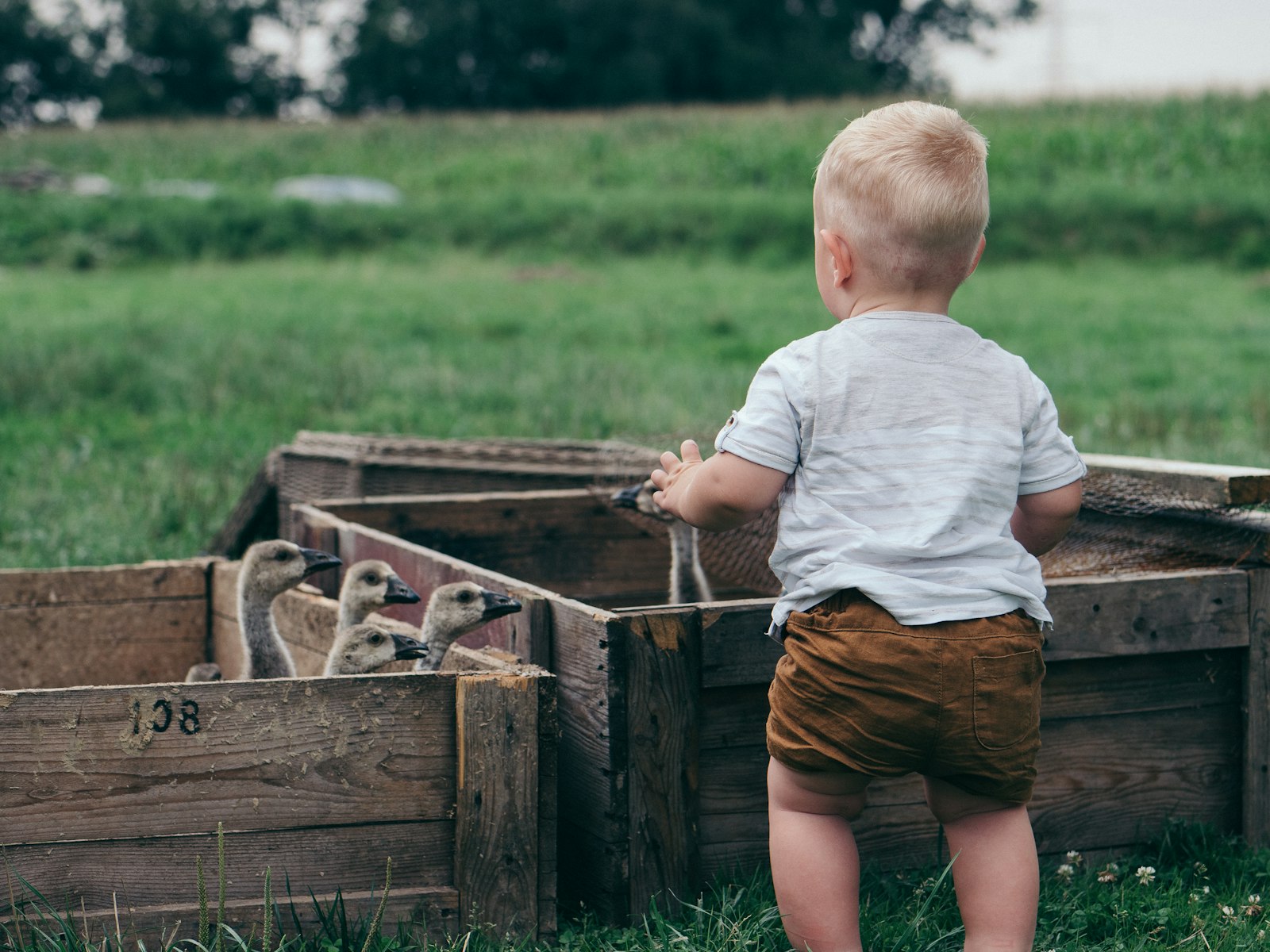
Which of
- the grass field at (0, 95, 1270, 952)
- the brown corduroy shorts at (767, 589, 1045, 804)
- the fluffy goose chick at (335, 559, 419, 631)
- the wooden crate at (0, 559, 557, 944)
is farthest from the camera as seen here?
the fluffy goose chick at (335, 559, 419, 631)

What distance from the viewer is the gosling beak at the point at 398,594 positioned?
3340 mm

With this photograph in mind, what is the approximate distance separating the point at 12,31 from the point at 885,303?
53618 mm

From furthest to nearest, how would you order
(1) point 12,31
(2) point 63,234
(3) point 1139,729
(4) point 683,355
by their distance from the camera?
(1) point 12,31
(2) point 63,234
(4) point 683,355
(3) point 1139,729

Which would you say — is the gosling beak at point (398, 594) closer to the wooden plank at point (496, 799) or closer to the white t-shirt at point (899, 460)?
the wooden plank at point (496, 799)

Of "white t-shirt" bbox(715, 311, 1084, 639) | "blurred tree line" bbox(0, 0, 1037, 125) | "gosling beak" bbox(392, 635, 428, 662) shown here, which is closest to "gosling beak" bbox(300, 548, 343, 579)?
"gosling beak" bbox(392, 635, 428, 662)

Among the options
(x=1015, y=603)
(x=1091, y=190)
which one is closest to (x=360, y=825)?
(x=1015, y=603)

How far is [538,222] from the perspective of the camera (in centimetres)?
2073

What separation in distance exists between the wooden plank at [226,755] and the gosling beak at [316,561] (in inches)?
36.0

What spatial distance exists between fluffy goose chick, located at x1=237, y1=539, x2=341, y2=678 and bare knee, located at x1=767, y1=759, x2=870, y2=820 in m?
1.51

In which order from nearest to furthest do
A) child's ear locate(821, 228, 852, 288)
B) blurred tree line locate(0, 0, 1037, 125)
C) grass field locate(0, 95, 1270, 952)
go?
child's ear locate(821, 228, 852, 288)
grass field locate(0, 95, 1270, 952)
blurred tree line locate(0, 0, 1037, 125)

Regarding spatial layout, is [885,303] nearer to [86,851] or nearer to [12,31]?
[86,851]

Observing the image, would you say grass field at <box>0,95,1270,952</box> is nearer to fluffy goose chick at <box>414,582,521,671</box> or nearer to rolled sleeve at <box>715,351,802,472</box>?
fluffy goose chick at <box>414,582,521,671</box>

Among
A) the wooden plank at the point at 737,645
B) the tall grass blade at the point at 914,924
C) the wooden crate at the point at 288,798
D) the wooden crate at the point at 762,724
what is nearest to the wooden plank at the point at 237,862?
the wooden crate at the point at 288,798

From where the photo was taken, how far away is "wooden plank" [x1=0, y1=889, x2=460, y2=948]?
251cm
